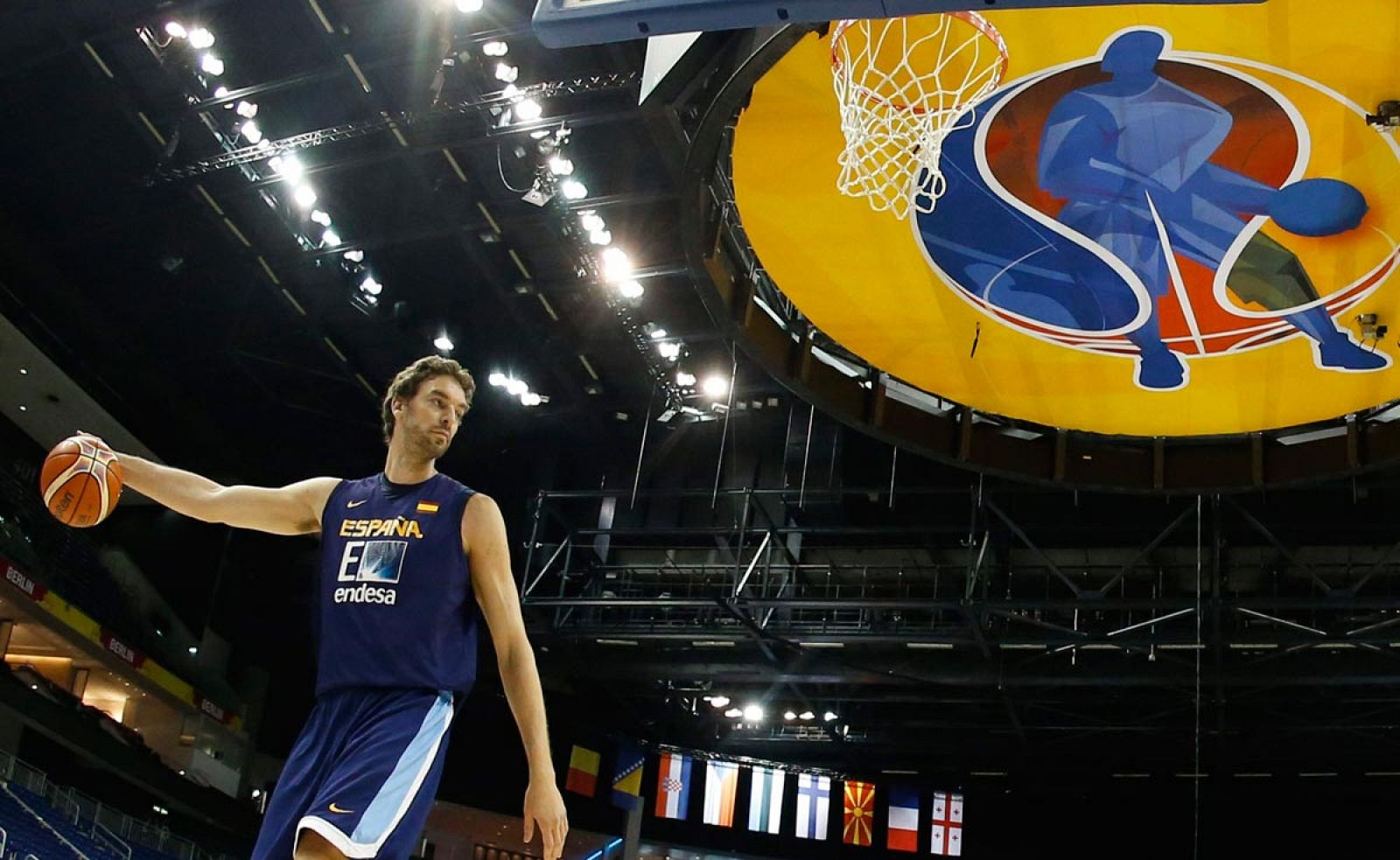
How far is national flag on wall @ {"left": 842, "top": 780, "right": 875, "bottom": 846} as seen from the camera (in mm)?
27562

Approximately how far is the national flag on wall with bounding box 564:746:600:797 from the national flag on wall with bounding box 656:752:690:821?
1674mm

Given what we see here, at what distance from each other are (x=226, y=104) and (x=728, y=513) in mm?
9733

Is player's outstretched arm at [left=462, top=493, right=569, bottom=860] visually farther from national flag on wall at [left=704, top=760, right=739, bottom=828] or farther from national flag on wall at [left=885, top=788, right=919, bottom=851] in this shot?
national flag on wall at [left=885, top=788, right=919, bottom=851]

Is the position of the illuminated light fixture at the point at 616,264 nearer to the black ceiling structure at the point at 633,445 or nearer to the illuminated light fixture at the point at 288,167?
the black ceiling structure at the point at 633,445

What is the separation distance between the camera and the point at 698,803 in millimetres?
27453

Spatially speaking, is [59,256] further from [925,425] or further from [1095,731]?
[1095,731]

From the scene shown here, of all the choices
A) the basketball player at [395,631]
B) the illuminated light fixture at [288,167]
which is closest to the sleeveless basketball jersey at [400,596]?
the basketball player at [395,631]

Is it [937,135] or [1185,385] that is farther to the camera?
[1185,385]

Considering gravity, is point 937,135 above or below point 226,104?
below

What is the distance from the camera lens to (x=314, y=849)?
12.8ft

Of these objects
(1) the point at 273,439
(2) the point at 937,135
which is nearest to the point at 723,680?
(1) the point at 273,439

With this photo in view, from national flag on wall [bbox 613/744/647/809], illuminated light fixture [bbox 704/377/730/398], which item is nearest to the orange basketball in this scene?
illuminated light fixture [bbox 704/377/730/398]

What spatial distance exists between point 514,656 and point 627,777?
2320 cm

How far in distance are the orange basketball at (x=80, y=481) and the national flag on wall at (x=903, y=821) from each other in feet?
80.0
